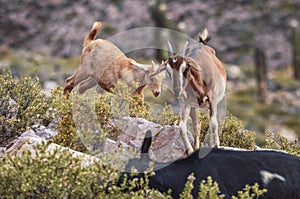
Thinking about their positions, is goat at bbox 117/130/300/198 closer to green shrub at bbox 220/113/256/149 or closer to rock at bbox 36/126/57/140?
rock at bbox 36/126/57/140

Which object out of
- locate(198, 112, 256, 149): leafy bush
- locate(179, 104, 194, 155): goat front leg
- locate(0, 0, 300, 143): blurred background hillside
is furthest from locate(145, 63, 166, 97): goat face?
locate(0, 0, 300, 143): blurred background hillside

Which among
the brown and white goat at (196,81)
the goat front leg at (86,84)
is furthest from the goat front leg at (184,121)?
the goat front leg at (86,84)

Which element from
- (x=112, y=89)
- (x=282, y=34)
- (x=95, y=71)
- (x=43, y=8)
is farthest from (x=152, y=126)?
(x=43, y=8)

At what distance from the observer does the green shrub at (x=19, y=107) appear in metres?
9.47

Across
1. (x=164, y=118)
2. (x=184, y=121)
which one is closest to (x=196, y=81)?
(x=184, y=121)

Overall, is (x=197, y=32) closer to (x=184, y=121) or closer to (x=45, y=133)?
(x=45, y=133)

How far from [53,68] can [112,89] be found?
31.5 meters

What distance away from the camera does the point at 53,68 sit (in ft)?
135

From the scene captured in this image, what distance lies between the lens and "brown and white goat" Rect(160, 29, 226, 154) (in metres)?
7.97

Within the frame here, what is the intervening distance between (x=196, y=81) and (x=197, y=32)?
121 ft

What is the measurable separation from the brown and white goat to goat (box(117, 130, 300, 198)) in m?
0.88

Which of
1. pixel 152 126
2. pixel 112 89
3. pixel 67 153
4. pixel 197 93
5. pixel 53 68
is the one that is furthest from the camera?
pixel 53 68

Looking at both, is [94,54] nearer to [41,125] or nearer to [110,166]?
[41,125]

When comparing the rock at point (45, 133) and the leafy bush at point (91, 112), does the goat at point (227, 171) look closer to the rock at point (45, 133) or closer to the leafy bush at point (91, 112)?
the leafy bush at point (91, 112)
